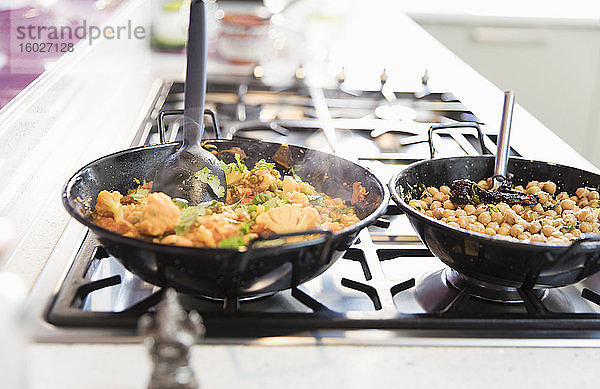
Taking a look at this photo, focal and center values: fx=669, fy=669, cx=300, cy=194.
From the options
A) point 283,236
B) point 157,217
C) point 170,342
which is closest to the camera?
point 170,342

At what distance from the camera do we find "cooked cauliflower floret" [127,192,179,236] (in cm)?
79

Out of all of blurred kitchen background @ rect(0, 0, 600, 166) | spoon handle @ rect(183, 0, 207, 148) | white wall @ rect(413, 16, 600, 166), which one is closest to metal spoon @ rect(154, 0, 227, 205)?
spoon handle @ rect(183, 0, 207, 148)

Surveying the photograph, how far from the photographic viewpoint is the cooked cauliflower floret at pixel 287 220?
0.81 m

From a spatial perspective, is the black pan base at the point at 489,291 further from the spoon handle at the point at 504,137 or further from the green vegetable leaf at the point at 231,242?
the green vegetable leaf at the point at 231,242

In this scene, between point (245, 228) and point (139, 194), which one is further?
point (139, 194)

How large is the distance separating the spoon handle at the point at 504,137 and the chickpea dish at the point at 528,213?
0.08 ft

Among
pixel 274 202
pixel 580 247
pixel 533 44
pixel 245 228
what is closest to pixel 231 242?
pixel 245 228

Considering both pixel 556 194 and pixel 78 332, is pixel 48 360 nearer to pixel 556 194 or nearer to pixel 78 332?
pixel 78 332

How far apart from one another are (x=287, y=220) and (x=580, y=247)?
1.10 ft

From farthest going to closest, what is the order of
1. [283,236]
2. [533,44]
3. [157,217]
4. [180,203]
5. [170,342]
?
[533,44] → [180,203] → [157,217] → [283,236] → [170,342]

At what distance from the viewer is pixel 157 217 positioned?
2.59 feet

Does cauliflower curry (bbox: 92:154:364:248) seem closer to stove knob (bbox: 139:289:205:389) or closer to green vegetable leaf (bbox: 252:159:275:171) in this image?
green vegetable leaf (bbox: 252:159:275:171)

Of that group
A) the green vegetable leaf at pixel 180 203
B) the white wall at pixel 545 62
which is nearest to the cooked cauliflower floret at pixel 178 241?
the green vegetable leaf at pixel 180 203

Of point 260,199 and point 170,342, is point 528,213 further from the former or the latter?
point 170,342
